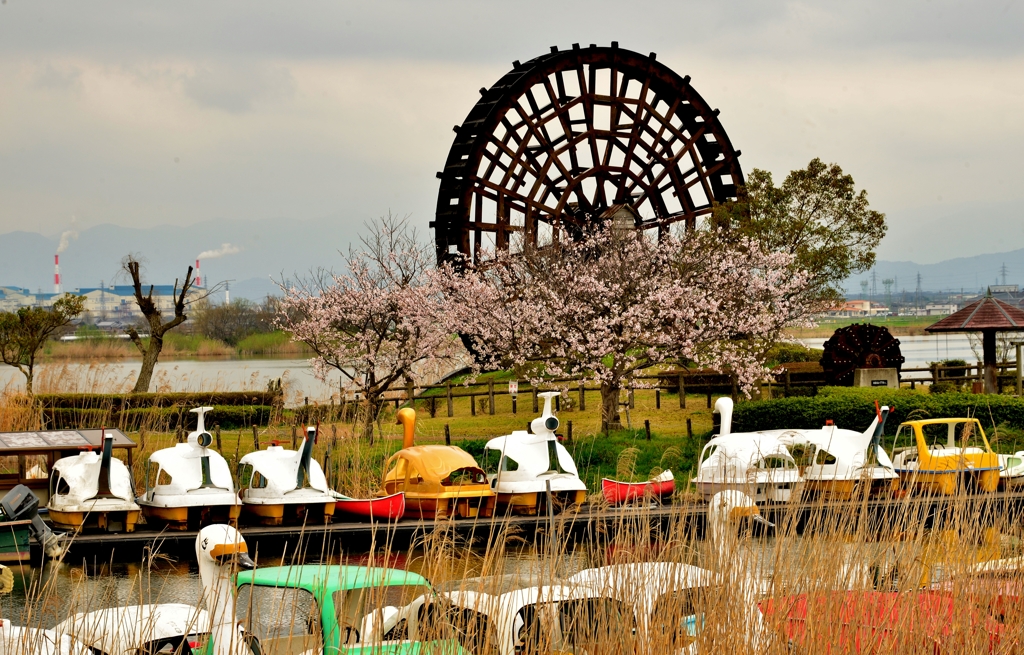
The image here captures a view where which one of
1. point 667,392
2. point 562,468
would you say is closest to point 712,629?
point 562,468

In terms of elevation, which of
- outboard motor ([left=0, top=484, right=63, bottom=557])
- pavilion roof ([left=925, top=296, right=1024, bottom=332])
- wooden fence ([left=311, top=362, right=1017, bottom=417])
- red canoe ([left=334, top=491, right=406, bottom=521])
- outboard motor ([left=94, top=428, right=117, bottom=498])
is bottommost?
red canoe ([left=334, top=491, right=406, bottom=521])

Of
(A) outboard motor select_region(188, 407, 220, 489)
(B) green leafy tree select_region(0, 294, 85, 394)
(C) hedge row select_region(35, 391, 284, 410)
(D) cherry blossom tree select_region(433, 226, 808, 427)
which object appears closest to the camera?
(A) outboard motor select_region(188, 407, 220, 489)

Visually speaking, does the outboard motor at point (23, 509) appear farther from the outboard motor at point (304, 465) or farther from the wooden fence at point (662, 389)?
the wooden fence at point (662, 389)

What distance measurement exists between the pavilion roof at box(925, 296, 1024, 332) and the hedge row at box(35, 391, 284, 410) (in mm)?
12655

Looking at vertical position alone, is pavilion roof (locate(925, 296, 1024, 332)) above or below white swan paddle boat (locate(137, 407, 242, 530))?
above

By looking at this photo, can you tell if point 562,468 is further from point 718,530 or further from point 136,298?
point 136,298

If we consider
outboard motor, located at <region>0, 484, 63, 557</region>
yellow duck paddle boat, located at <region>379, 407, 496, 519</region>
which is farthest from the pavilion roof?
outboard motor, located at <region>0, 484, 63, 557</region>

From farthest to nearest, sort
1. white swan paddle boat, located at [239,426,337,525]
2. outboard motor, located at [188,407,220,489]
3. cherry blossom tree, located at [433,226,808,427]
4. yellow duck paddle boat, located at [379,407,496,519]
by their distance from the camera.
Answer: cherry blossom tree, located at [433,226,808,427] → yellow duck paddle boat, located at [379,407,496,519] → outboard motor, located at [188,407,220,489] → white swan paddle boat, located at [239,426,337,525]

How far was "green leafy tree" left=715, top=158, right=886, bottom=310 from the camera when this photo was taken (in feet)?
74.7

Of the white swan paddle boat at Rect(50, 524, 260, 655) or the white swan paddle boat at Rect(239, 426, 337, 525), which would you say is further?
the white swan paddle boat at Rect(239, 426, 337, 525)

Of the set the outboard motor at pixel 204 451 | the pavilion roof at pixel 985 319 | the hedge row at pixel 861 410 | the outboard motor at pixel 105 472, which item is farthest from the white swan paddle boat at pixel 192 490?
the pavilion roof at pixel 985 319

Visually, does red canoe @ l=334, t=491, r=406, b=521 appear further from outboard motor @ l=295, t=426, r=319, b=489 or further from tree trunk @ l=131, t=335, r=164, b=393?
tree trunk @ l=131, t=335, r=164, b=393

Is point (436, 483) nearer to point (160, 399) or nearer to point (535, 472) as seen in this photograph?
point (535, 472)

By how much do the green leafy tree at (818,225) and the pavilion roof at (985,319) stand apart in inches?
88.8
